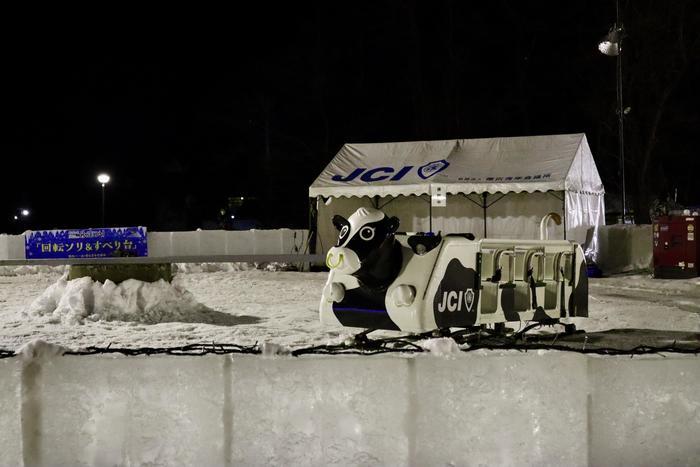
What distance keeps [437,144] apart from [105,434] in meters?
23.2

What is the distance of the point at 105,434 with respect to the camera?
4.48 meters

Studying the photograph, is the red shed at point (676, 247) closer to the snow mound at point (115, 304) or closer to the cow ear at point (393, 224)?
the snow mound at point (115, 304)

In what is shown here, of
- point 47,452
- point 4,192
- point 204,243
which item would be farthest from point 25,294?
point 4,192

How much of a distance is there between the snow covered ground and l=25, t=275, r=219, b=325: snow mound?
0.02 meters

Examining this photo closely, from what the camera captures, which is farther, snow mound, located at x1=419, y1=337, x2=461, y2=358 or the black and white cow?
the black and white cow

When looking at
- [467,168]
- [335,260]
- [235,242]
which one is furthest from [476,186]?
[335,260]

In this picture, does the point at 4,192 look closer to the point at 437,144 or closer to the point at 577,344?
the point at 437,144

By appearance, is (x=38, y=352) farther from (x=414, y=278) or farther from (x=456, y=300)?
(x=456, y=300)

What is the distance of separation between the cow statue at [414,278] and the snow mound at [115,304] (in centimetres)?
529

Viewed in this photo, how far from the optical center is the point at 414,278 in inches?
329

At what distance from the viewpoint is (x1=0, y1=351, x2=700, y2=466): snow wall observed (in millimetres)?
4332

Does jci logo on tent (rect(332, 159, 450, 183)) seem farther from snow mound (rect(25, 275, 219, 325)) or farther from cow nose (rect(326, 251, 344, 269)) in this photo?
cow nose (rect(326, 251, 344, 269))

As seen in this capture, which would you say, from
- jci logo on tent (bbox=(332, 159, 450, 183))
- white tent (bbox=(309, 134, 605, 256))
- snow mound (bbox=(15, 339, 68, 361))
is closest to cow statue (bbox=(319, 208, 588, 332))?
snow mound (bbox=(15, 339, 68, 361))

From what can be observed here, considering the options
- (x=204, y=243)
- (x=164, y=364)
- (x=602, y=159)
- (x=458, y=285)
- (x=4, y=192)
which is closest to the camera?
(x=164, y=364)
